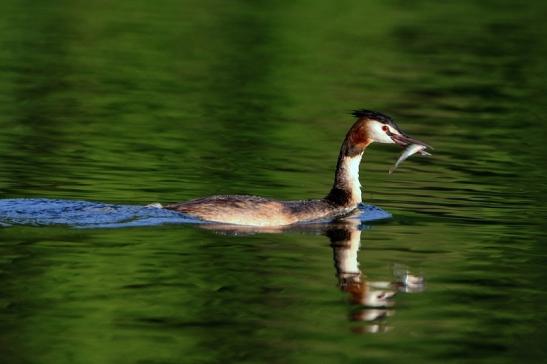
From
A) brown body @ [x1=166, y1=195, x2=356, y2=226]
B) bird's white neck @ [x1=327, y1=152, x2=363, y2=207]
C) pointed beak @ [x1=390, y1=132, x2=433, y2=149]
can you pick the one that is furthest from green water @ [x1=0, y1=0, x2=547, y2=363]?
pointed beak @ [x1=390, y1=132, x2=433, y2=149]

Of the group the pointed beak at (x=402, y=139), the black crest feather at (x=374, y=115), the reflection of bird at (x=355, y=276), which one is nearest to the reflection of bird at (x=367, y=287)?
the reflection of bird at (x=355, y=276)

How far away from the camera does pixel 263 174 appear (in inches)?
924

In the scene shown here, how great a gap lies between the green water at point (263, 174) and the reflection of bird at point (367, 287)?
0.06 meters

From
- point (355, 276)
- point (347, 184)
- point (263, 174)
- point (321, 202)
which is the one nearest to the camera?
point (355, 276)

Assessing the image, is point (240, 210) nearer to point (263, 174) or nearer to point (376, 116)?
point (376, 116)

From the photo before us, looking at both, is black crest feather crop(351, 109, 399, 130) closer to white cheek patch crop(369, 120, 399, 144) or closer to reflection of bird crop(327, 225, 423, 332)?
white cheek patch crop(369, 120, 399, 144)

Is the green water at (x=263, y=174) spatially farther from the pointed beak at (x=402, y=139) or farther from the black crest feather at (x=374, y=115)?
the black crest feather at (x=374, y=115)

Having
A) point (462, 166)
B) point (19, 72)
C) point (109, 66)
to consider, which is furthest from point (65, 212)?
point (109, 66)

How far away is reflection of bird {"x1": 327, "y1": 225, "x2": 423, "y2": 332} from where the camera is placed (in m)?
14.7

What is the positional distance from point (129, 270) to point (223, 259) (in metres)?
1.17

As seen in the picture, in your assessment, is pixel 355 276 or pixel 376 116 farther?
pixel 376 116

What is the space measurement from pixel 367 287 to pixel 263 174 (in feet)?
25.7

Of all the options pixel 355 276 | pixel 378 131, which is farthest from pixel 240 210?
pixel 355 276

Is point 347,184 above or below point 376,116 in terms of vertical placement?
below
